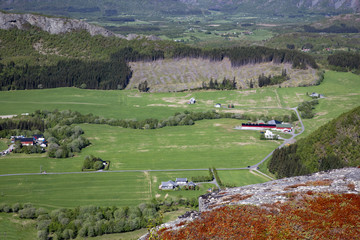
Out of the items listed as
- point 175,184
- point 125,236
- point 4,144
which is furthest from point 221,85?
point 125,236

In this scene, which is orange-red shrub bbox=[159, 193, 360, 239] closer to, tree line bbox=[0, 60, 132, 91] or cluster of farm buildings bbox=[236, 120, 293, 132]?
cluster of farm buildings bbox=[236, 120, 293, 132]

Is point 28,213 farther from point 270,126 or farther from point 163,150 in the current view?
point 270,126

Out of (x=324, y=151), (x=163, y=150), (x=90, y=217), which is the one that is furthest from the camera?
(x=163, y=150)

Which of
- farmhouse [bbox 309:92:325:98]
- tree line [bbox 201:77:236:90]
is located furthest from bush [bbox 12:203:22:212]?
farmhouse [bbox 309:92:325:98]

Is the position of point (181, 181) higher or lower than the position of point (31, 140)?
higher

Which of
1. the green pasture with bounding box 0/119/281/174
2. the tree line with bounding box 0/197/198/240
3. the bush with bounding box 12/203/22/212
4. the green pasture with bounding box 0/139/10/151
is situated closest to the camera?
the tree line with bounding box 0/197/198/240

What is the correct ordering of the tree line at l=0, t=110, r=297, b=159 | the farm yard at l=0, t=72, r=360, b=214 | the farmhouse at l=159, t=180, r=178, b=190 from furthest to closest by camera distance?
the tree line at l=0, t=110, r=297, b=159 → the farmhouse at l=159, t=180, r=178, b=190 → the farm yard at l=0, t=72, r=360, b=214
